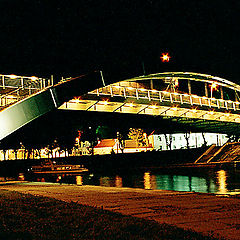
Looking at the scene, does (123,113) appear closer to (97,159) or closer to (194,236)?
(97,159)

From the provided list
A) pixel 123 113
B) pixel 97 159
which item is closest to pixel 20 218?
pixel 123 113

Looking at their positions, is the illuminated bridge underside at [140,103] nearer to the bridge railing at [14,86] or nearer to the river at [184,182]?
the bridge railing at [14,86]

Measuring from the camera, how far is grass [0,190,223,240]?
645 cm

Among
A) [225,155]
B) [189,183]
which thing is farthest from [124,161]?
[189,183]

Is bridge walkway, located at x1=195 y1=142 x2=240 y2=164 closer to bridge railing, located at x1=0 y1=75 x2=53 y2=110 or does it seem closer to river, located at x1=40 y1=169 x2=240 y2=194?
river, located at x1=40 y1=169 x2=240 y2=194

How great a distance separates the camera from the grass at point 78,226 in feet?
21.2

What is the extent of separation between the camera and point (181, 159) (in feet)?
202

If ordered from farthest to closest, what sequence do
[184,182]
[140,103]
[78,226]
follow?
[140,103] → [184,182] → [78,226]

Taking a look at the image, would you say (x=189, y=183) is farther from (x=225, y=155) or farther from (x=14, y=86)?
(x=225, y=155)

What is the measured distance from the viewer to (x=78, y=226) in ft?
24.3

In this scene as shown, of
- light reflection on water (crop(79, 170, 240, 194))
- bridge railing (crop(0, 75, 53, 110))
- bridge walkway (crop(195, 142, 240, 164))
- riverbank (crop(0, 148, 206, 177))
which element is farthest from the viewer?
riverbank (crop(0, 148, 206, 177))

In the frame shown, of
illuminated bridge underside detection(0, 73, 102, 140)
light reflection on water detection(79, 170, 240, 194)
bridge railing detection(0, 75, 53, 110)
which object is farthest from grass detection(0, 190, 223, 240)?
bridge railing detection(0, 75, 53, 110)

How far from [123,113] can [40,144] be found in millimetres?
28933

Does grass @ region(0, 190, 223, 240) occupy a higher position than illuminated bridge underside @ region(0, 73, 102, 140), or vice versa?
illuminated bridge underside @ region(0, 73, 102, 140)
